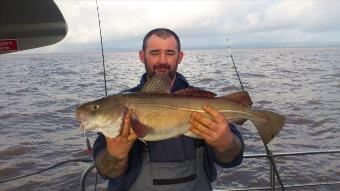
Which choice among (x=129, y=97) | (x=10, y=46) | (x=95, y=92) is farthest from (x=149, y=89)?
(x=95, y=92)

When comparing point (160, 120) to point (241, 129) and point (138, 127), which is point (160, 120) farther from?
point (241, 129)

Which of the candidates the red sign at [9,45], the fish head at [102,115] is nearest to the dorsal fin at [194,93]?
the fish head at [102,115]

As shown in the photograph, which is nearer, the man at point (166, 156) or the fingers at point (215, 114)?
the fingers at point (215, 114)

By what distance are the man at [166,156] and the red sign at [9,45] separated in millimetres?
1206

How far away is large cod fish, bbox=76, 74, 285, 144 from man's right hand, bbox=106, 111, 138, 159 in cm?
4

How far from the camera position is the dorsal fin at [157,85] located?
3.65 meters

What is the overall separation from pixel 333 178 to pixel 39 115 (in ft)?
45.2

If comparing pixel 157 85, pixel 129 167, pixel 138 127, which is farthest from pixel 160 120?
pixel 129 167

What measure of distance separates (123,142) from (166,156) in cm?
73

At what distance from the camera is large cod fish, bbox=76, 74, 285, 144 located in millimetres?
3385

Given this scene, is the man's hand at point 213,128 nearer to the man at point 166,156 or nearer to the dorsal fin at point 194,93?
the man at point 166,156

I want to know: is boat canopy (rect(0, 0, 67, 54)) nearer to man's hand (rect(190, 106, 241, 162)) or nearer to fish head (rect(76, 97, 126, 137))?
fish head (rect(76, 97, 126, 137))

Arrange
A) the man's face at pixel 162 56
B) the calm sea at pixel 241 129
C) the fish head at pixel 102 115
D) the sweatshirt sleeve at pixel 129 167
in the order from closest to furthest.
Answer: the fish head at pixel 102 115 < the sweatshirt sleeve at pixel 129 167 < the man's face at pixel 162 56 < the calm sea at pixel 241 129

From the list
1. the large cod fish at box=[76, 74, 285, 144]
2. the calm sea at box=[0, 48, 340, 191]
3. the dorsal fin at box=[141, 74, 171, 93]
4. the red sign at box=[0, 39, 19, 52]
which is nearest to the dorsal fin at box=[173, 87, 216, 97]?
the large cod fish at box=[76, 74, 285, 144]
